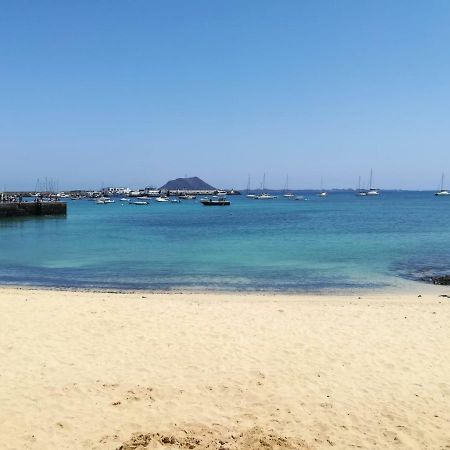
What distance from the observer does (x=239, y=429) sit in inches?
241

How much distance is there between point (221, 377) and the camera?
7.98 meters

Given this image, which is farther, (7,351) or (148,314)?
(148,314)

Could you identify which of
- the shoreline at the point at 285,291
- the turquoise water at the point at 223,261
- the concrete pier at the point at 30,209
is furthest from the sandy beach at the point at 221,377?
the concrete pier at the point at 30,209

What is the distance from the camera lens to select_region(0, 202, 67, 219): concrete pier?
204ft

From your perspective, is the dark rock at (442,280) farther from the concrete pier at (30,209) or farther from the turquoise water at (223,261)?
the concrete pier at (30,209)

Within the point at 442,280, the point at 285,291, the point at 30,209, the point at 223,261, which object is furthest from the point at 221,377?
the point at 30,209

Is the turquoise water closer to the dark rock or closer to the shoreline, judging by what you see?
the shoreline

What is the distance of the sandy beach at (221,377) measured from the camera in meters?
6.00

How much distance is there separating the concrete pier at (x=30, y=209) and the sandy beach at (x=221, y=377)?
53.8 meters

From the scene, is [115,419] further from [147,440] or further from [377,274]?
[377,274]

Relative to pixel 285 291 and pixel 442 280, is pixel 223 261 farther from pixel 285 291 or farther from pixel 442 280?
pixel 442 280

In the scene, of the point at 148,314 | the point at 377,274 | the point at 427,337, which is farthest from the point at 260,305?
the point at 377,274

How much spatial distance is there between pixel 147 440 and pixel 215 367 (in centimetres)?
286

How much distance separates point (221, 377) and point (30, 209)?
6360 centimetres
